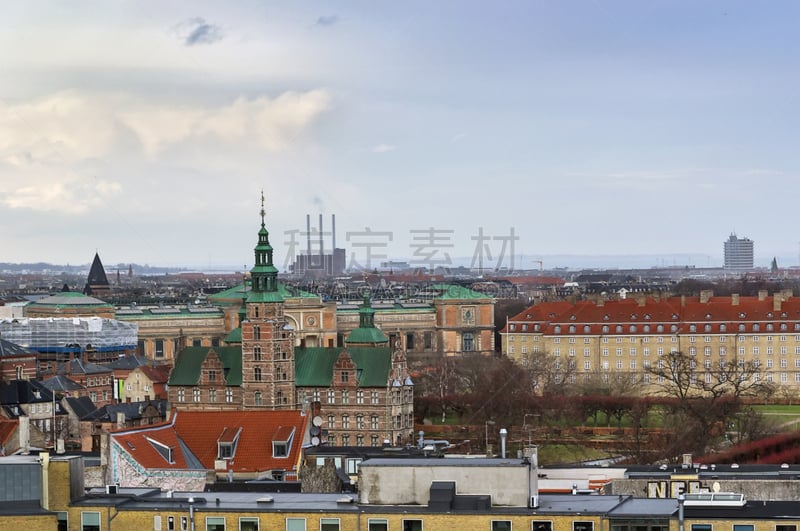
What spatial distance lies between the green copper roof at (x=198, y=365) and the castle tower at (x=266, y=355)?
1.41 metres

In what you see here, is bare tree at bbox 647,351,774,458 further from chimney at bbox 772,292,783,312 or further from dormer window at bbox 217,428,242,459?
dormer window at bbox 217,428,242,459

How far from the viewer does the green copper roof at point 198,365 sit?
92.4 m

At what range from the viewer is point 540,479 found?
178 feet

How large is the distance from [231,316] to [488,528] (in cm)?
10352

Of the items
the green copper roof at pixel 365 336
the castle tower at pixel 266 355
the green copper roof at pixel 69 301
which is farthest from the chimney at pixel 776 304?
the green copper roof at pixel 69 301

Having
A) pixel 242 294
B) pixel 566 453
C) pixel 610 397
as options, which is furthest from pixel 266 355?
pixel 242 294

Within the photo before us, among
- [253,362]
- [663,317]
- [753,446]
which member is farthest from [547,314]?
[753,446]

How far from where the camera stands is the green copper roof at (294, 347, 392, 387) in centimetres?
8988

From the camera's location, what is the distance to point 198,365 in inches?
3669

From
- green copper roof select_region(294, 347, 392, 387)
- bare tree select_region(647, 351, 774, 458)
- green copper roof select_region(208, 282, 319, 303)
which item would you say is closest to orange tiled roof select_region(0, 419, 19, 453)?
green copper roof select_region(294, 347, 392, 387)

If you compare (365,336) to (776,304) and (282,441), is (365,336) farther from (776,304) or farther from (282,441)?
(776,304)

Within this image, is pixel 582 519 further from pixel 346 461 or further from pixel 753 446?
pixel 753 446

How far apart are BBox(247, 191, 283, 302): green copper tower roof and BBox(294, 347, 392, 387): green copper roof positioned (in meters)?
3.52

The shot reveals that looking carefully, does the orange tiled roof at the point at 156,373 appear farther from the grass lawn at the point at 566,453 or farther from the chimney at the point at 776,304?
the chimney at the point at 776,304
